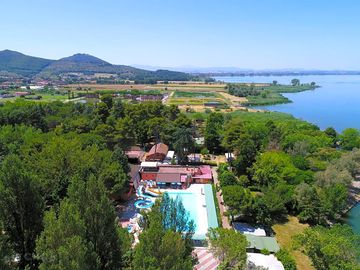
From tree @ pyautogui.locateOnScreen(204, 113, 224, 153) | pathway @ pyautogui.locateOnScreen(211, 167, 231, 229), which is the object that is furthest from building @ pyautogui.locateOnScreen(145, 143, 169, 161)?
tree @ pyautogui.locateOnScreen(204, 113, 224, 153)

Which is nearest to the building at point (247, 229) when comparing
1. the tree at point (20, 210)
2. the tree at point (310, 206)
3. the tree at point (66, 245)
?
the tree at point (310, 206)

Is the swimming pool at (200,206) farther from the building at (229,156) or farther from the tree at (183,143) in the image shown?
the building at (229,156)

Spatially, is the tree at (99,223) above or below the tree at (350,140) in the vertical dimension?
above

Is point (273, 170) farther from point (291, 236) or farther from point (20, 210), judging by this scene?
point (20, 210)

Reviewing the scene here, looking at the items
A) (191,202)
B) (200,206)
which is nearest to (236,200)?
(200,206)

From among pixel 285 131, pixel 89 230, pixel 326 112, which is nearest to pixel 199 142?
pixel 285 131

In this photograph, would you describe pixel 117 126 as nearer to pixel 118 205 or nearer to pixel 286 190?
pixel 118 205
